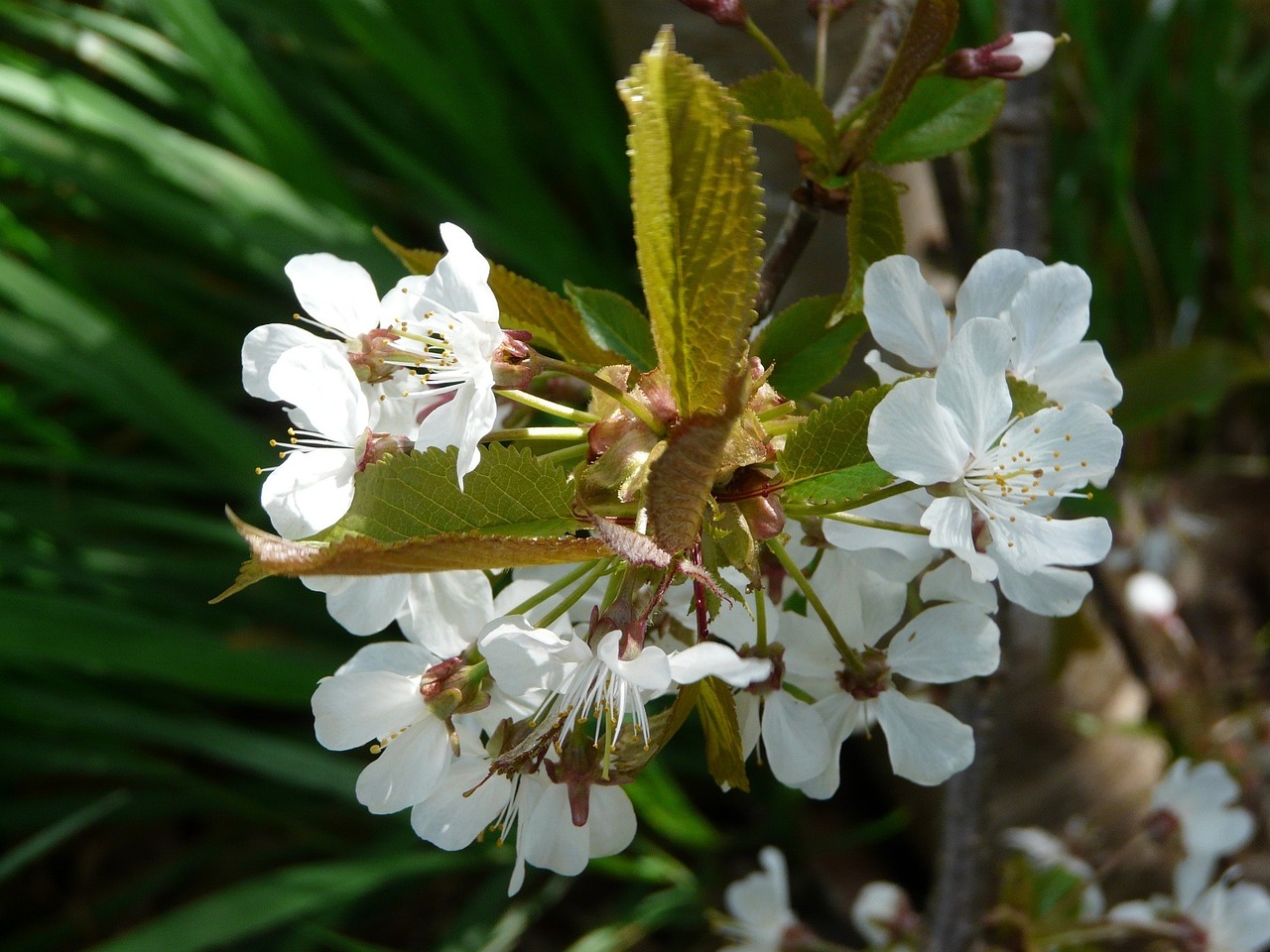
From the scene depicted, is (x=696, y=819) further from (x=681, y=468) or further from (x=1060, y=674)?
(x=681, y=468)

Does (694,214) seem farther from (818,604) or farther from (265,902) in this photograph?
(265,902)

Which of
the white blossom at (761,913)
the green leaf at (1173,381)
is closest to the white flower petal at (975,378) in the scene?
the white blossom at (761,913)

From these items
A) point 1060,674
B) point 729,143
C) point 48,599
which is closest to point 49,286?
point 48,599

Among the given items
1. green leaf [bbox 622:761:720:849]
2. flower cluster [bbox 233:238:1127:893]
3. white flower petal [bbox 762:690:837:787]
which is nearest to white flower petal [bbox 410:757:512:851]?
flower cluster [bbox 233:238:1127:893]

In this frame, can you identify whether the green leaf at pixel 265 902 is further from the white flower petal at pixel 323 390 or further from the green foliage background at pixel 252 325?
the white flower petal at pixel 323 390

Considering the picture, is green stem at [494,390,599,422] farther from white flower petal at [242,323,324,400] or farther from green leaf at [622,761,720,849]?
green leaf at [622,761,720,849]
